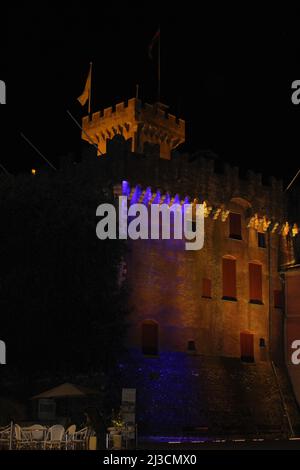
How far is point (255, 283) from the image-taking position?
43.3 metres

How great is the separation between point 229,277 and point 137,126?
16.3 meters

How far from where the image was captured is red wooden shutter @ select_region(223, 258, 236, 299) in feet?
138

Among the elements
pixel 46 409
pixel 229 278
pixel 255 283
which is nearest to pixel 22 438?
pixel 46 409

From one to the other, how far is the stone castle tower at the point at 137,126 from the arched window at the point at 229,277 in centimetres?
1412

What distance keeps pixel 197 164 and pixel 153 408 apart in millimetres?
12967

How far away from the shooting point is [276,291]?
4416 cm

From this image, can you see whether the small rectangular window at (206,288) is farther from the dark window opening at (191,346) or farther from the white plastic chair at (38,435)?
the white plastic chair at (38,435)

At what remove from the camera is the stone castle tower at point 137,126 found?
179 feet

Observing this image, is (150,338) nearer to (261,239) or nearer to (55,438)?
(261,239)

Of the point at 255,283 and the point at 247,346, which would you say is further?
the point at 255,283

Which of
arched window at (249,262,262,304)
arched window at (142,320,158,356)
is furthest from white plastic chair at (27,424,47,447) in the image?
arched window at (249,262,262,304)

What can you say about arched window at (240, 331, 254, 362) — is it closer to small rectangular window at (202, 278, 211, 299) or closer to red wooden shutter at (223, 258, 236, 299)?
red wooden shutter at (223, 258, 236, 299)

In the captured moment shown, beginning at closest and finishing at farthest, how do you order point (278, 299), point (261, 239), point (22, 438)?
point (22, 438) < point (278, 299) < point (261, 239)
